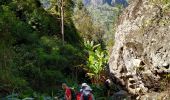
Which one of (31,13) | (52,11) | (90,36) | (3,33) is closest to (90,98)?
(3,33)

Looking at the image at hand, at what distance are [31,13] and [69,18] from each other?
10.2m

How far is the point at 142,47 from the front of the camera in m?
13.6

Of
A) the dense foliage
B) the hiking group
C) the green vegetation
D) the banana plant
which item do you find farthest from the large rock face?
the banana plant

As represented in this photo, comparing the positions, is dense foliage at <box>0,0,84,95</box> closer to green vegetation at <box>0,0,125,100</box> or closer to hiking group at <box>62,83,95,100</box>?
green vegetation at <box>0,0,125,100</box>

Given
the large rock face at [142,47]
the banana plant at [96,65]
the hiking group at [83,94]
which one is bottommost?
the banana plant at [96,65]

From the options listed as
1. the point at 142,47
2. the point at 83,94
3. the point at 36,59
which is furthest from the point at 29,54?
the point at 83,94

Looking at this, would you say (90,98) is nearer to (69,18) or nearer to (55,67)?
(55,67)

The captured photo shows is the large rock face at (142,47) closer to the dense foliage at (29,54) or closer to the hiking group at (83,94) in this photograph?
the hiking group at (83,94)

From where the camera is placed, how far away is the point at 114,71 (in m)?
16.0

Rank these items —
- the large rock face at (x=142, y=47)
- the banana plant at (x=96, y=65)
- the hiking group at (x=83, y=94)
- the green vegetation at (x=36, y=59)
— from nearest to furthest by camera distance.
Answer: the hiking group at (x=83, y=94), the large rock face at (x=142, y=47), the green vegetation at (x=36, y=59), the banana plant at (x=96, y=65)

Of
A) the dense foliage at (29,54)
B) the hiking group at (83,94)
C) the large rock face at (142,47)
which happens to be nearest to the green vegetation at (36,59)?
the dense foliage at (29,54)

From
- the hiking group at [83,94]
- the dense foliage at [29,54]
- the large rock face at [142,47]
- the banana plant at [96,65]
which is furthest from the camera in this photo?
the banana plant at [96,65]

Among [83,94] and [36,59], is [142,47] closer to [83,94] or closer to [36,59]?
[83,94]

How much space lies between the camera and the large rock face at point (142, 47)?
42.0 ft
